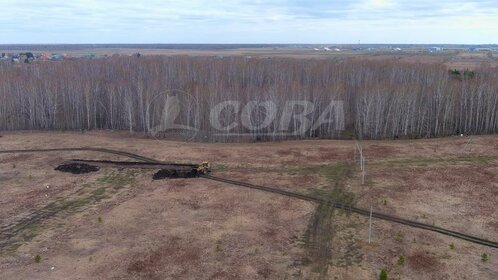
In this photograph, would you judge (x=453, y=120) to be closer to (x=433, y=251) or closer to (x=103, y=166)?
(x=433, y=251)

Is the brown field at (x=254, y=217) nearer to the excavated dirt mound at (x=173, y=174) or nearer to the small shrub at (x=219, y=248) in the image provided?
the small shrub at (x=219, y=248)

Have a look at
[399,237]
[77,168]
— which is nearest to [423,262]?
[399,237]

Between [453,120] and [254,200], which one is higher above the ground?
[453,120]

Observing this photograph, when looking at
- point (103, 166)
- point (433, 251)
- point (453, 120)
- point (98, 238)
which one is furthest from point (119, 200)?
point (453, 120)

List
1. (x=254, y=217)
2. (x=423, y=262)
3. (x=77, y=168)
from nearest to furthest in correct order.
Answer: (x=423, y=262)
(x=254, y=217)
(x=77, y=168)

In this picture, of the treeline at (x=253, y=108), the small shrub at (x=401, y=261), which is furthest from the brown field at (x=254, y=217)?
the treeline at (x=253, y=108)

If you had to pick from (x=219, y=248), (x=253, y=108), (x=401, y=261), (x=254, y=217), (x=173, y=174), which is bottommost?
(x=219, y=248)

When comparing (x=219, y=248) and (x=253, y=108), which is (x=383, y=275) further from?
(x=253, y=108)
